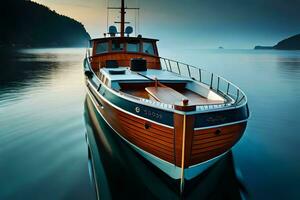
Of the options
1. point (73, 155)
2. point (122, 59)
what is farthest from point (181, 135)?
point (122, 59)

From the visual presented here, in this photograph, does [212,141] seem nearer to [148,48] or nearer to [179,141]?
[179,141]

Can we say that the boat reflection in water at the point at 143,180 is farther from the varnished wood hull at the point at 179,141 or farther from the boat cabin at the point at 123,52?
the boat cabin at the point at 123,52

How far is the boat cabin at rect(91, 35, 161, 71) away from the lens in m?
16.9

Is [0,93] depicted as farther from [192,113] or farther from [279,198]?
[279,198]

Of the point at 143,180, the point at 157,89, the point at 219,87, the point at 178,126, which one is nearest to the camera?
the point at 178,126

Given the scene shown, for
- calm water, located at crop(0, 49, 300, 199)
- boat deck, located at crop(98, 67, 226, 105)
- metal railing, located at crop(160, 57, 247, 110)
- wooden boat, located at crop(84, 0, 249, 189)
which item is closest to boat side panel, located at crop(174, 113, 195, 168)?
wooden boat, located at crop(84, 0, 249, 189)

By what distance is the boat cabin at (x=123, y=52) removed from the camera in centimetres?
1692

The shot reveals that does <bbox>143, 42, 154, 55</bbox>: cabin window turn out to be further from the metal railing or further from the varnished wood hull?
the varnished wood hull

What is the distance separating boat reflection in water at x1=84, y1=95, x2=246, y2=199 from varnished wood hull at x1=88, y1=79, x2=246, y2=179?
19.4 inches

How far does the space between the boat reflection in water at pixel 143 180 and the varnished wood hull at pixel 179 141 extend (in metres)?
0.49

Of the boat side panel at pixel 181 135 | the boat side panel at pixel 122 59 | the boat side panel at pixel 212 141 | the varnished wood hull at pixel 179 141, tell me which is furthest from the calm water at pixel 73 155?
the boat side panel at pixel 122 59

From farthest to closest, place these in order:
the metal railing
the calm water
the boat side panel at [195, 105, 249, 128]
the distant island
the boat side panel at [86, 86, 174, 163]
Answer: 1. the distant island
2. the metal railing
3. the calm water
4. the boat side panel at [86, 86, 174, 163]
5. the boat side panel at [195, 105, 249, 128]

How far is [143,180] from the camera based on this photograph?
8.59m

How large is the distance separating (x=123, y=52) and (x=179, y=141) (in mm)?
11080
